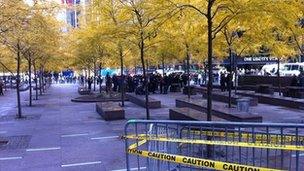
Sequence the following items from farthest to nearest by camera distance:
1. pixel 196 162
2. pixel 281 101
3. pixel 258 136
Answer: pixel 281 101 → pixel 258 136 → pixel 196 162

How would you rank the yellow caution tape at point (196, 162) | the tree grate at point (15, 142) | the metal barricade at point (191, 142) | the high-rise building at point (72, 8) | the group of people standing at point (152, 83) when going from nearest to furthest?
the yellow caution tape at point (196, 162), the metal barricade at point (191, 142), the tree grate at point (15, 142), the high-rise building at point (72, 8), the group of people standing at point (152, 83)

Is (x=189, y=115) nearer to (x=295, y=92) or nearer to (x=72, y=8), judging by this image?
(x=72, y=8)

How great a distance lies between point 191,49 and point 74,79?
58.5m

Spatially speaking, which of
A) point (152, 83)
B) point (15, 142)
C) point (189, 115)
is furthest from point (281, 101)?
point (152, 83)

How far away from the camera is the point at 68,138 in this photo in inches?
587

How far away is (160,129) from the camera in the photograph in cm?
836

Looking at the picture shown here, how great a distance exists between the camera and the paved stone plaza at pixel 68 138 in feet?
36.9

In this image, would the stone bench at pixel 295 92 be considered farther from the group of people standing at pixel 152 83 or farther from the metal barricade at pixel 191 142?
the metal barricade at pixel 191 142

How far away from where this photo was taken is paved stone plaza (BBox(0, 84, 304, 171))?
11258mm

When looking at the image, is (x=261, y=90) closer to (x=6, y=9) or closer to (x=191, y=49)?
(x=191, y=49)

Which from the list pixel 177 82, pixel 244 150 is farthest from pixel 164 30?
pixel 177 82

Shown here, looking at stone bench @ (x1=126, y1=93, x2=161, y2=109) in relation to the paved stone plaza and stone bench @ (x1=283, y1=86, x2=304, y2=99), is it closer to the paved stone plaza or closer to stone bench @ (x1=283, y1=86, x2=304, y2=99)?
the paved stone plaza

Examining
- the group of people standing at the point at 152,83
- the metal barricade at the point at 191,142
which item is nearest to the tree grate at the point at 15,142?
the metal barricade at the point at 191,142

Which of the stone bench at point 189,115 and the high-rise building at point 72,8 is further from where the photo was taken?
the high-rise building at point 72,8
